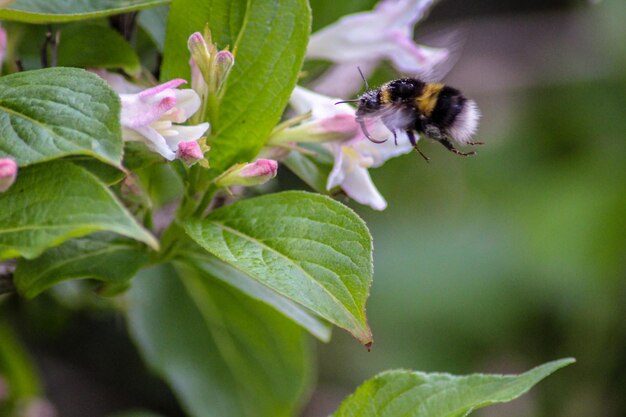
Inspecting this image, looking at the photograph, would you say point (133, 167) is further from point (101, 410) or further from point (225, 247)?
point (101, 410)

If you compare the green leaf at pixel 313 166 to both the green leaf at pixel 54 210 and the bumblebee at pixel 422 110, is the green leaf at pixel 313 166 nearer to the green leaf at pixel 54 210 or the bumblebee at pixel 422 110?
the bumblebee at pixel 422 110

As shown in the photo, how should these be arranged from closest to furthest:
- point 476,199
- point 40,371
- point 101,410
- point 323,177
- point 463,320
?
point 323,177 < point 40,371 < point 101,410 < point 463,320 < point 476,199

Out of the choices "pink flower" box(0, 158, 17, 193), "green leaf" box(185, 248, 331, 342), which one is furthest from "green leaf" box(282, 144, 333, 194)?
"pink flower" box(0, 158, 17, 193)

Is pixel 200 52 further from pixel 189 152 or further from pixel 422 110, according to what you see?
pixel 422 110

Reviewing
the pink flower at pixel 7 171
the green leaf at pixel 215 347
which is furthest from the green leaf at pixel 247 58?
the green leaf at pixel 215 347

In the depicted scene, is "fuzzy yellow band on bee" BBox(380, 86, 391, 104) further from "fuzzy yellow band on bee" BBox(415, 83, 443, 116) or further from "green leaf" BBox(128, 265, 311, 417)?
"green leaf" BBox(128, 265, 311, 417)

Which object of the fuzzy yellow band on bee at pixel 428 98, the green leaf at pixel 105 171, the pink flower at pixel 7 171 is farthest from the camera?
the fuzzy yellow band on bee at pixel 428 98

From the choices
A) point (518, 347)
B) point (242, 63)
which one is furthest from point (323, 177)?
point (518, 347)

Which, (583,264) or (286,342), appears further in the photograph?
(583,264)

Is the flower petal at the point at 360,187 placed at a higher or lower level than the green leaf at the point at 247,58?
lower
